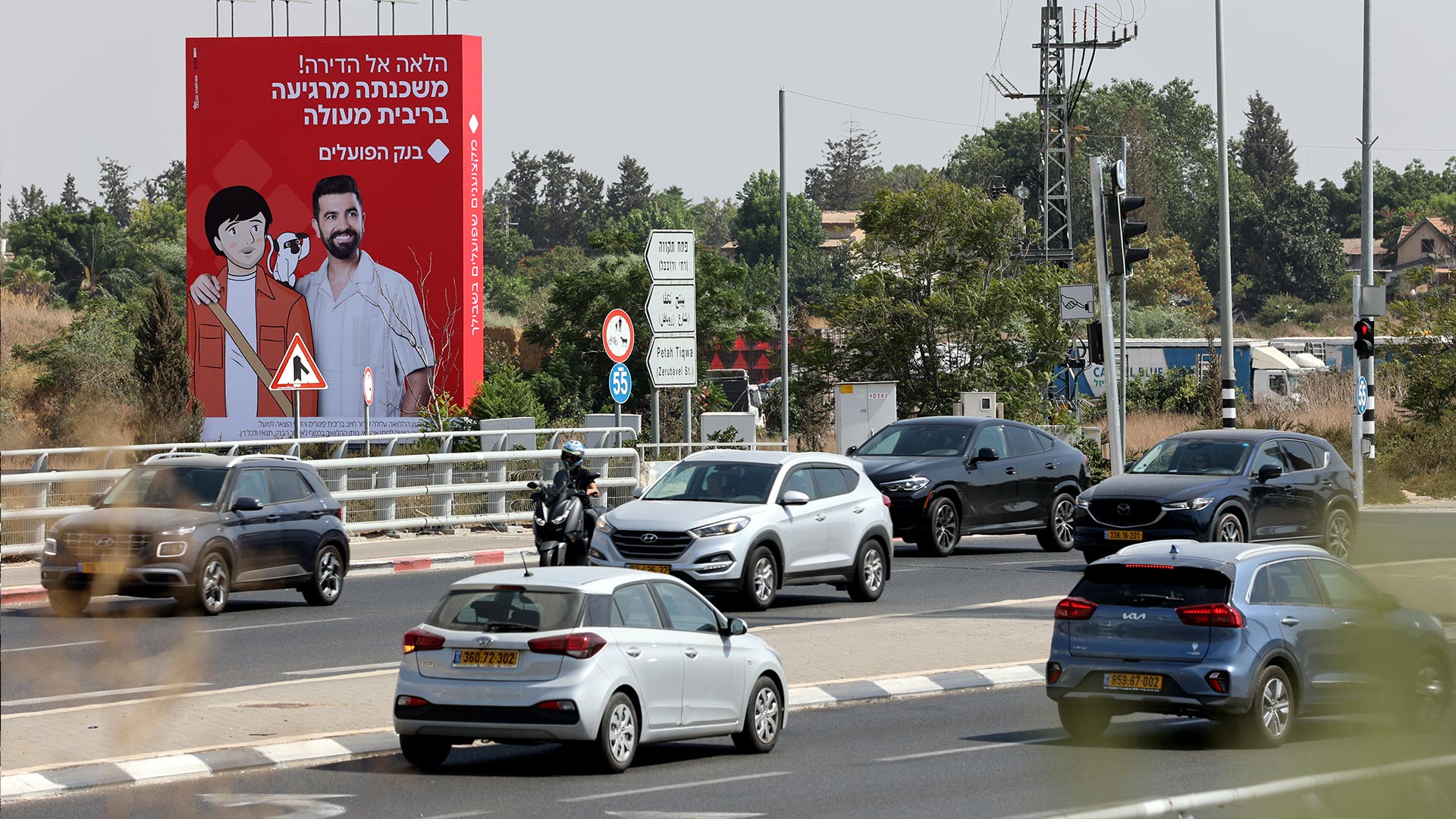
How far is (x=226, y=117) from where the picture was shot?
52.4 metres

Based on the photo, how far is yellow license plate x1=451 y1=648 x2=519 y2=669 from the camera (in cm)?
1095

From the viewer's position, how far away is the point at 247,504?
714 inches

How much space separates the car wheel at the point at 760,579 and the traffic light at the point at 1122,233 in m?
8.08

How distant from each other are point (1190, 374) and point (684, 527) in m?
43.5

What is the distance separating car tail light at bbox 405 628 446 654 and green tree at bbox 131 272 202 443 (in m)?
7.14

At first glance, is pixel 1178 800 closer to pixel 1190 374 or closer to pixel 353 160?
pixel 353 160

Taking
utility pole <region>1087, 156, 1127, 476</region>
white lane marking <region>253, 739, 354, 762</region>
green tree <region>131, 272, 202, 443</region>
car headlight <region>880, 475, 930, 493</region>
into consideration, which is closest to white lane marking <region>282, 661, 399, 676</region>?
white lane marking <region>253, 739, 354, 762</region>

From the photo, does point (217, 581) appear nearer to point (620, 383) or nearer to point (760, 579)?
point (760, 579)

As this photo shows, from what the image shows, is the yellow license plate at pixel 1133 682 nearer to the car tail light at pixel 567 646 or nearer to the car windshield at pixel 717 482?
the car tail light at pixel 567 646

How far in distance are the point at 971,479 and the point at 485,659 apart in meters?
15.3

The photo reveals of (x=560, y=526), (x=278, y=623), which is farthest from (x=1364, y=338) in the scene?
(x=278, y=623)

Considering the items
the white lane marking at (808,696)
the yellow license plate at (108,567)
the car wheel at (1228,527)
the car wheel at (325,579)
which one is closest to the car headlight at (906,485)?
the car wheel at (1228,527)

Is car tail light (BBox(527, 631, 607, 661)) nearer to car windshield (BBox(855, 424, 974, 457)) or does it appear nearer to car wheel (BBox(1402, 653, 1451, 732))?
car wheel (BBox(1402, 653, 1451, 732))

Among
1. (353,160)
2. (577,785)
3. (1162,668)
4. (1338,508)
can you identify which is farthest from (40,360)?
(353,160)
